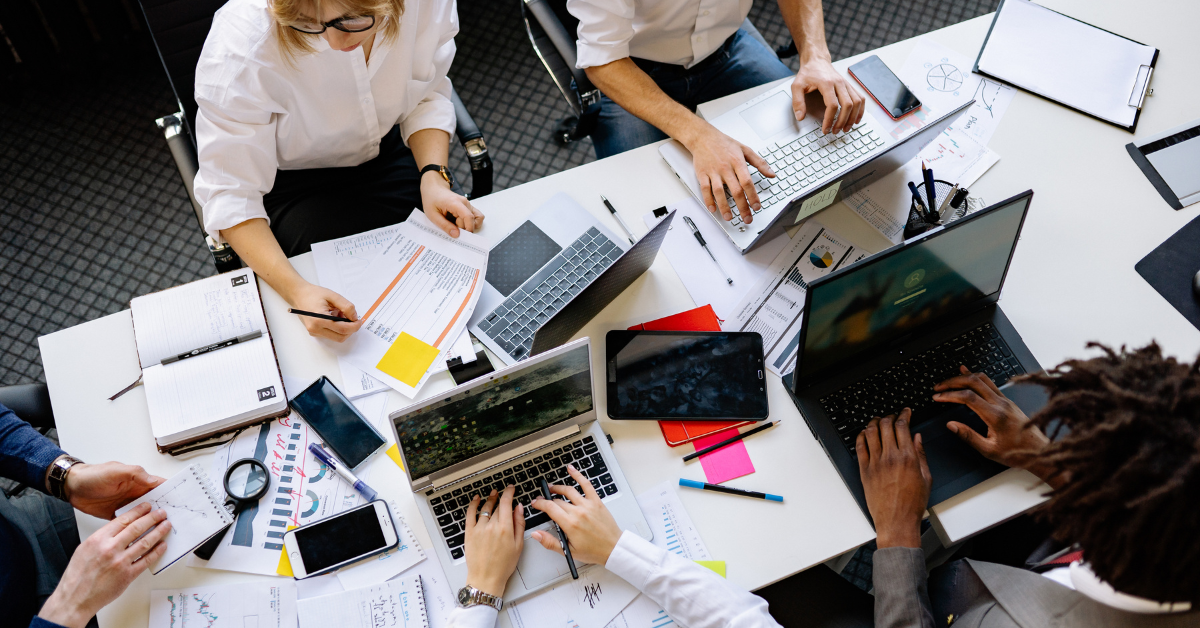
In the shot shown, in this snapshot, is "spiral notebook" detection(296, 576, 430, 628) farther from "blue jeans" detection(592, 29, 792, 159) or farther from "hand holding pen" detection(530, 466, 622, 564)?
"blue jeans" detection(592, 29, 792, 159)

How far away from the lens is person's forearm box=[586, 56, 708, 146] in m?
1.68

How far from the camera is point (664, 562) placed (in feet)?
4.00

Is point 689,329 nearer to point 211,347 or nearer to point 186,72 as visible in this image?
point 211,347

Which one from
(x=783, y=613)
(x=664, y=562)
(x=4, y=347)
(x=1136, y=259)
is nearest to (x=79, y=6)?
(x=4, y=347)

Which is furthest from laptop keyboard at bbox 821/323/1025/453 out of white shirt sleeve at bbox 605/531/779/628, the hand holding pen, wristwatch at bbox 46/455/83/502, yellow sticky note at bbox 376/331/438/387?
wristwatch at bbox 46/455/83/502

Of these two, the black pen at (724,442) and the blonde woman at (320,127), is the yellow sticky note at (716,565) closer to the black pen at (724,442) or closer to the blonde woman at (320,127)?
the black pen at (724,442)

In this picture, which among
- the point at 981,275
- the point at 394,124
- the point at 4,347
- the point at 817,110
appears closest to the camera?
the point at 981,275

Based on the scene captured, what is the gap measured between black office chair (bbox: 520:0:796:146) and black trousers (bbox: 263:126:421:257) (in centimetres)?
41

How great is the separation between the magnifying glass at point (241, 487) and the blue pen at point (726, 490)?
718 millimetres

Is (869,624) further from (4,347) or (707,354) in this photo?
(4,347)

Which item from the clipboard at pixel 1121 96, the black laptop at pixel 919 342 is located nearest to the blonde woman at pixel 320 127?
the black laptop at pixel 919 342

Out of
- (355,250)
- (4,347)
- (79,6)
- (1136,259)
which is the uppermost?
(1136,259)

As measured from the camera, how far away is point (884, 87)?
1.70 m

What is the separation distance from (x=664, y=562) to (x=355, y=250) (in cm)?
84
